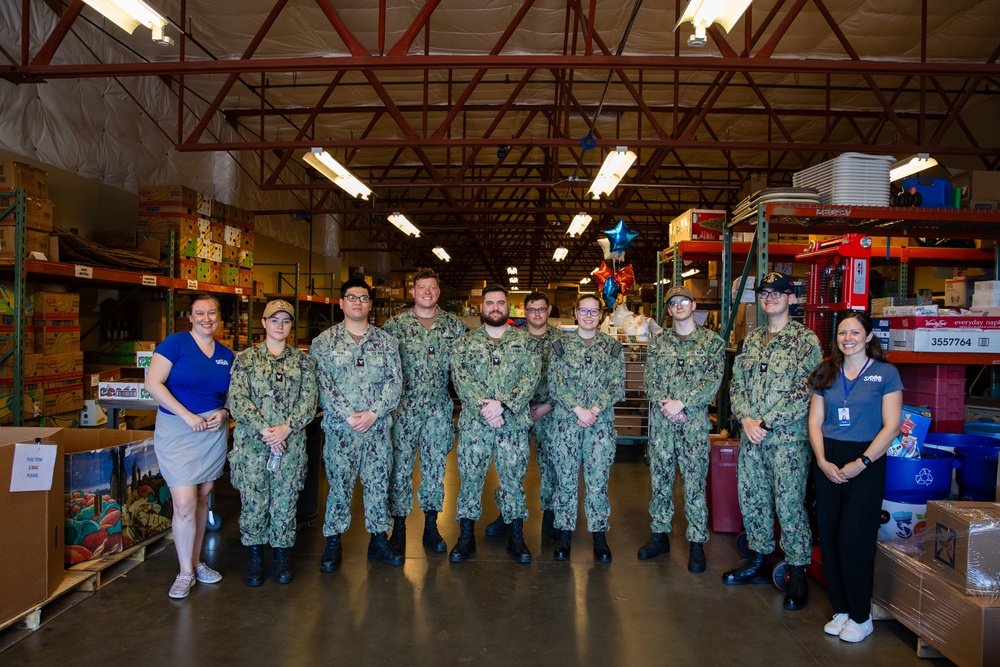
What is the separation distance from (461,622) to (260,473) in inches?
56.8

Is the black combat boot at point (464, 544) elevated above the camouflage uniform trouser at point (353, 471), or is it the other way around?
the camouflage uniform trouser at point (353, 471)

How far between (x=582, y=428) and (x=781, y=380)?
4.11ft

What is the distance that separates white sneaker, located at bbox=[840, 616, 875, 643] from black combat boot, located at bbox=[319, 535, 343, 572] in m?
2.89

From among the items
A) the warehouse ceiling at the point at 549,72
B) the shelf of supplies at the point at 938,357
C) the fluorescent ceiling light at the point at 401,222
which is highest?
the warehouse ceiling at the point at 549,72

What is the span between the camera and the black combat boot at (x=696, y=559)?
3.97 m

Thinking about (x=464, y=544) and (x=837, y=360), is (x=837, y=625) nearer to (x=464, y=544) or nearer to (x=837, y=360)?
(x=837, y=360)

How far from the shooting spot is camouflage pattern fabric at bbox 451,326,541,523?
158 inches

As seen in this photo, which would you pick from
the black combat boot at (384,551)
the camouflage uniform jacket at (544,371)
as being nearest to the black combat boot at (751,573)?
the camouflage uniform jacket at (544,371)

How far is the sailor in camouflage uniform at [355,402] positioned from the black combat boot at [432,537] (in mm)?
495

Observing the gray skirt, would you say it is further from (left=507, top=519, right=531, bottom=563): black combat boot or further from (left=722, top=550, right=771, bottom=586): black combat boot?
(left=722, top=550, right=771, bottom=586): black combat boot

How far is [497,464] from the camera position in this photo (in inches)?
161

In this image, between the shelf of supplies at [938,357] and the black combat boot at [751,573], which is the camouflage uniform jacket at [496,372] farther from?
the shelf of supplies at [938,357]

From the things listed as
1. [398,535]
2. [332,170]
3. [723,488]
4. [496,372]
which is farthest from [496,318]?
[332,170]

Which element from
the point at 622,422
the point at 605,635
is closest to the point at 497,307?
the point at 605,635
